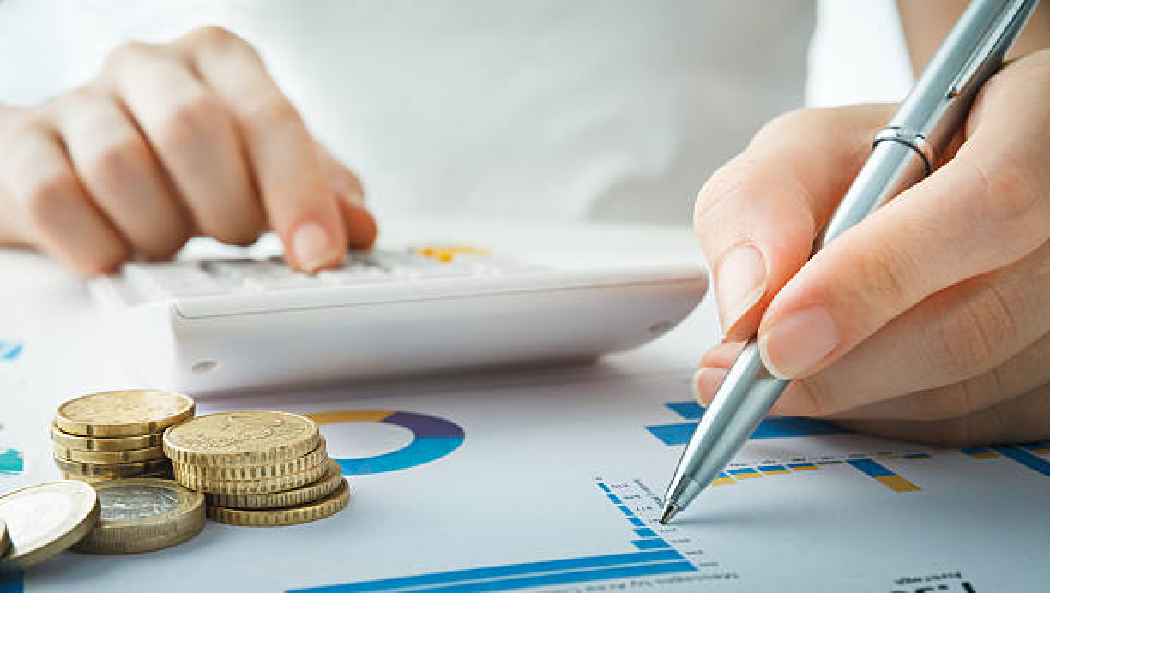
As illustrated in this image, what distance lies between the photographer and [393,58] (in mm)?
524

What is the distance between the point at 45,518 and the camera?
0.24 m

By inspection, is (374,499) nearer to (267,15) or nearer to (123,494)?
(123,494)

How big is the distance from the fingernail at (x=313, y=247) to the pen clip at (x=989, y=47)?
0.26 metres

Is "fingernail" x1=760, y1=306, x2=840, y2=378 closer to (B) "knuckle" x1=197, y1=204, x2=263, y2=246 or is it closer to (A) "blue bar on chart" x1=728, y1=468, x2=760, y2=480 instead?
(A) "blue bar on chart" x1=728, y1=468, x2=760, y2=480

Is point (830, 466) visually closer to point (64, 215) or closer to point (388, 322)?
point (388, 322)

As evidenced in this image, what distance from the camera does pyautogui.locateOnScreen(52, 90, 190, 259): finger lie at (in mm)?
509

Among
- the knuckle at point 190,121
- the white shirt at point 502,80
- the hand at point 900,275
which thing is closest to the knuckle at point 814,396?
the hand at point 900,275

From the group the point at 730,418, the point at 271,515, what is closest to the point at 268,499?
the point at 271,515

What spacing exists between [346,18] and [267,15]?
0.05 metres

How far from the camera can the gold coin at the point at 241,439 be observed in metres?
0.26

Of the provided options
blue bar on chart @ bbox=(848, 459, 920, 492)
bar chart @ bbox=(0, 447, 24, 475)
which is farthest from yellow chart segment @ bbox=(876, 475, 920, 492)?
bar chart @ bbox=(0, 447, 24, 475)
